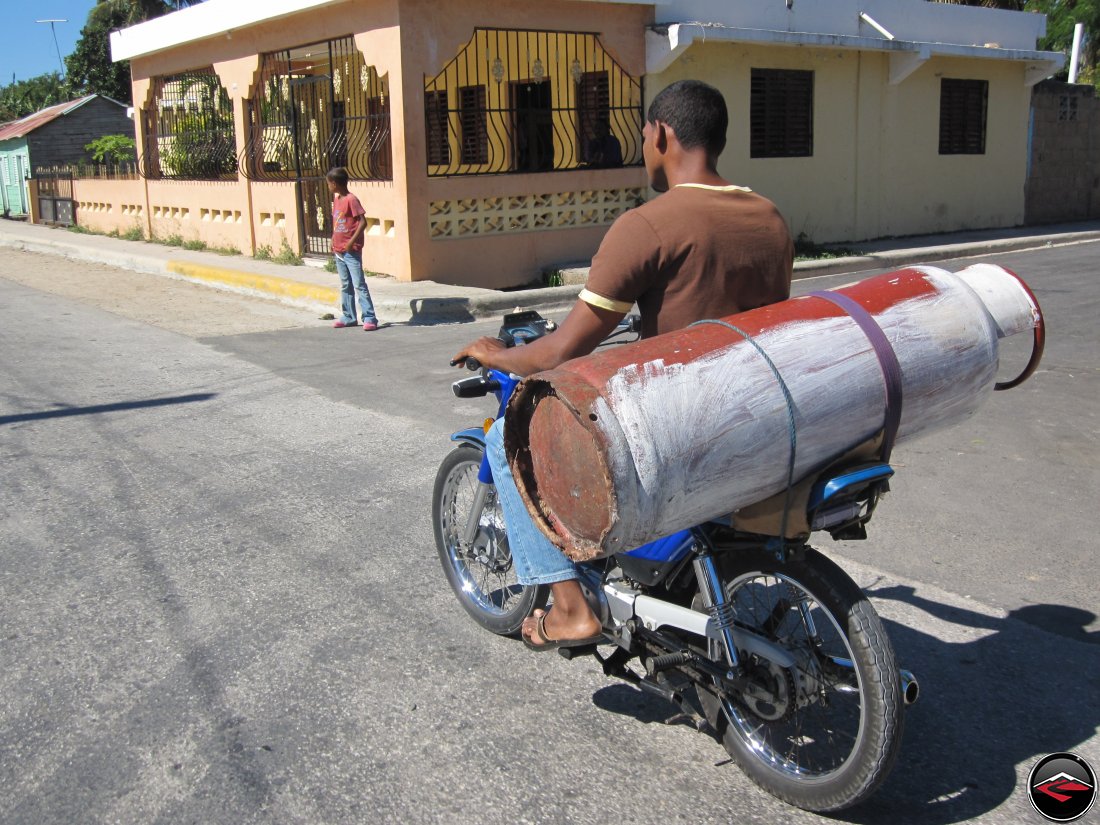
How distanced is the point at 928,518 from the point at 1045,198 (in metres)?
18.7

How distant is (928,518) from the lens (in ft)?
16.9

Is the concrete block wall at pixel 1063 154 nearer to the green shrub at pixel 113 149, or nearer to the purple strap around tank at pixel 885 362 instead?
the purple strap around tank at pixel 885 362

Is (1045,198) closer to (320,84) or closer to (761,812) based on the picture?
(320,84)

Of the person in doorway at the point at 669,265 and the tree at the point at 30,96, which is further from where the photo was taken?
the tree at the point at 30,96

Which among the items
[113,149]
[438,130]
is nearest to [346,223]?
[438,130]

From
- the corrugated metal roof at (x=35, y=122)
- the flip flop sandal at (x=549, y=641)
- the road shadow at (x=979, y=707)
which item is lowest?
the road shadow at (x=979, y=707)

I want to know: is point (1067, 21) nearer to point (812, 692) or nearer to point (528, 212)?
point (528, 212)

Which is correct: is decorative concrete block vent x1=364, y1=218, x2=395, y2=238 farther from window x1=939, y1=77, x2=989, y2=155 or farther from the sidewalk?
window x1=939, y1=77, x2=989, y2=155

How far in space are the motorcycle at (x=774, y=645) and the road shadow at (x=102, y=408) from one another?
17.3ft

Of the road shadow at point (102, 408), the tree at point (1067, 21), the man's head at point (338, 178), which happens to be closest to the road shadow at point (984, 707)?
the road shadow at point (102, 408)

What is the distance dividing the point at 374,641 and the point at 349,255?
307 inches

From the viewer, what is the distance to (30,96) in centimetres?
5250

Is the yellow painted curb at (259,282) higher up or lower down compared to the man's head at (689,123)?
lower down

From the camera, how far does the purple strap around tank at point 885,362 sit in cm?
265
